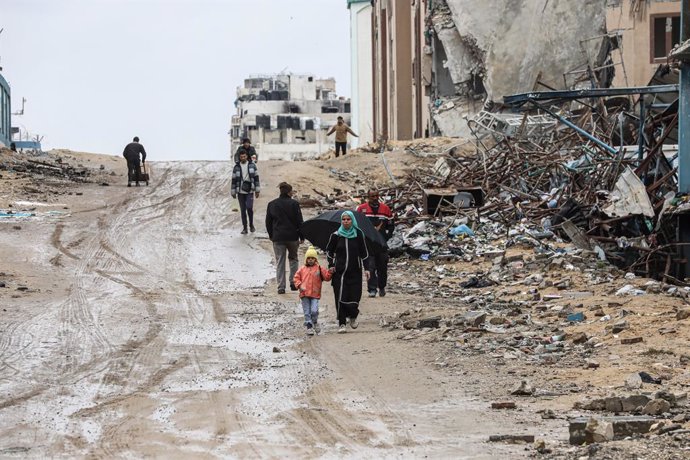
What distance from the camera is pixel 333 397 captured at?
10.1m

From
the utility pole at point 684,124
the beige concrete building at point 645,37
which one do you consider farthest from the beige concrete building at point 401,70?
the utility pole at point 684,124

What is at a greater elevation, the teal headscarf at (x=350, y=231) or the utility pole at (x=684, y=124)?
the utility pole at (x=684, y=124)

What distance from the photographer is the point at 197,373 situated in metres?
11.4

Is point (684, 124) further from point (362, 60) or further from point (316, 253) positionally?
point (362, 60)

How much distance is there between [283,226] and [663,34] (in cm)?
2390

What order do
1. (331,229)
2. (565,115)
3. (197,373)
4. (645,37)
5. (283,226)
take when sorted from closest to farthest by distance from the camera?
(197,373)
(331,229)
(283,226)
(565,115)
(645,37)

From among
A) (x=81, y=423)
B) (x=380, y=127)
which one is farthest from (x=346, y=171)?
(x=380, y=127)

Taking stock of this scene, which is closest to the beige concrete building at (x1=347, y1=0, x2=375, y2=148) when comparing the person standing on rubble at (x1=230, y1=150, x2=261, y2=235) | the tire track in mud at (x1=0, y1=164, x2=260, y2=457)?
the tire track in mud at (x1=0, y1=164, x2=260, y2=457)

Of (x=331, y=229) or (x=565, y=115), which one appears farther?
(x=565, y=115)

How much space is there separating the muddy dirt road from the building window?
2019 centimetres

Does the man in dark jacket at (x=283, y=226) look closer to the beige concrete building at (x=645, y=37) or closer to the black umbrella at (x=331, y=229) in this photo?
the black umbrella at (x=331, y=229)

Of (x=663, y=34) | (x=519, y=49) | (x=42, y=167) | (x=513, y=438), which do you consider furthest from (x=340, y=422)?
(x=519, y=49)

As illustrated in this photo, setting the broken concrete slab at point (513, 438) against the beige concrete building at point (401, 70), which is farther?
the beige concrete building at point (401, 70)

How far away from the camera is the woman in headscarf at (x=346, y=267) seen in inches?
563
